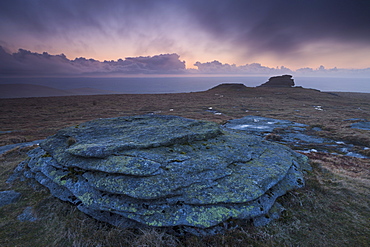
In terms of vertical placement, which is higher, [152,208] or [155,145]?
[155,145]

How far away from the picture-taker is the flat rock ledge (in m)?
6.46

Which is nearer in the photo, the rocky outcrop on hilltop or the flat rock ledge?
the flat rock ledge

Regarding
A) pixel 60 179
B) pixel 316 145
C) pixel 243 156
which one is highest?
pixel 243 156

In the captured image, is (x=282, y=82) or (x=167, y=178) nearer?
(x=167, y=178)

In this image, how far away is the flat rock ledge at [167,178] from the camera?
646 cm

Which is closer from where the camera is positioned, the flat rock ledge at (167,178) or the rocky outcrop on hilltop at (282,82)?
the flat rock ledge at (167,178)

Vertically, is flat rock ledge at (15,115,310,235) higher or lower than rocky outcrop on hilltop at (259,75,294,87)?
lower

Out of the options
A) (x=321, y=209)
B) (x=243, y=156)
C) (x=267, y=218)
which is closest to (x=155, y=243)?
(x=267, y=218)

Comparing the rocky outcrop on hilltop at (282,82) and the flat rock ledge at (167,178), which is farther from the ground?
the rocky outcrop on hilltop at (282,82)

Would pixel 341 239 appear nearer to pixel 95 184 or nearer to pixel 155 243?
pixel 155 243

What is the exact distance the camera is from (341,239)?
6410mm

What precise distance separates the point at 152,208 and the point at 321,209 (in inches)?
301

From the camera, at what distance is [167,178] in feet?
23.6

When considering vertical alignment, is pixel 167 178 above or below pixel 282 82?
below
